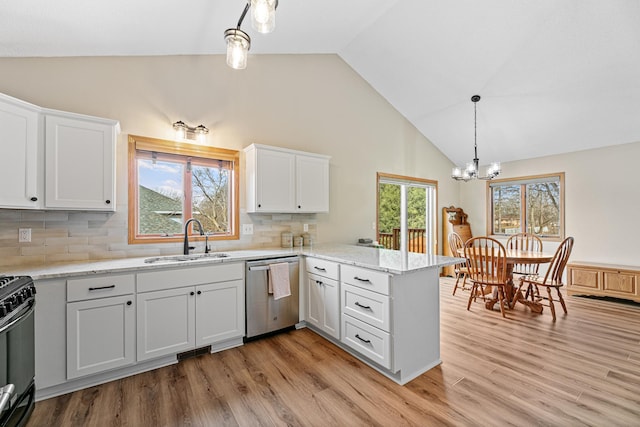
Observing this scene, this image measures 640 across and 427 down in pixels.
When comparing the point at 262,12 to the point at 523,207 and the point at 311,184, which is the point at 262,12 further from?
the point at 523,207

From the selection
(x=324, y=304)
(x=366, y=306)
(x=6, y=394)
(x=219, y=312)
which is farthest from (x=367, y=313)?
(x=6, y=394)

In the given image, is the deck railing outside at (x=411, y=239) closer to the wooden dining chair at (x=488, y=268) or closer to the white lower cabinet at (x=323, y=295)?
the wooden dining chair at (x=488, y=268)

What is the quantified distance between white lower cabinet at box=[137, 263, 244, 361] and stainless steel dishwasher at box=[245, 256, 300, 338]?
0.26ft

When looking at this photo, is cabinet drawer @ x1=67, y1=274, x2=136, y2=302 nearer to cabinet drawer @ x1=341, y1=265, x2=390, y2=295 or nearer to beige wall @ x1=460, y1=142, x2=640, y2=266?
cabinet drawer @ x1=341, y1=265, x2=390, y2=295

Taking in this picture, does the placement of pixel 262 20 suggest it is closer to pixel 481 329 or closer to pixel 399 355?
pixel 399 355

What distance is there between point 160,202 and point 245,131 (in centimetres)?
124

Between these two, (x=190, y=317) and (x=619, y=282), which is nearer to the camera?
(x=190, y=317)

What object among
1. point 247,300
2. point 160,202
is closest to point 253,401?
point 247,300

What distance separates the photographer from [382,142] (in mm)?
4762

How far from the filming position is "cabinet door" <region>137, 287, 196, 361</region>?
2193 mm

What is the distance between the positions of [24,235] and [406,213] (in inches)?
199

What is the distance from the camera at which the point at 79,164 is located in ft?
7.31

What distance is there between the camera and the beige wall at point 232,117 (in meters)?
2.36

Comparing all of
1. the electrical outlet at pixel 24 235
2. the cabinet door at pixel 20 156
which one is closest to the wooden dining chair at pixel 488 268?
the cabinet door at pixel 20 156
